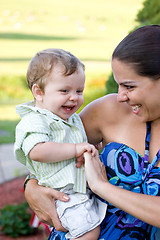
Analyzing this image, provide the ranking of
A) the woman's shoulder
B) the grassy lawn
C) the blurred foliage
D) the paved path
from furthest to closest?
the grassy lawn → the paved path → the blurred foliage → the woman's shoulder

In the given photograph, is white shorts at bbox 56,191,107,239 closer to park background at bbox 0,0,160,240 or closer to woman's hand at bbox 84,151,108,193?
woman's hand at bbox 84,151,108,193

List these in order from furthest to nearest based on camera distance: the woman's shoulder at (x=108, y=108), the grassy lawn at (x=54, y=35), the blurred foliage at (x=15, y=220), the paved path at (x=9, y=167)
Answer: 1. the grassy lawn at (x=54, y=35)
2. the paved path at (x=9, y=167)
3. the blurred foliage at (x=15, y=220)
4. the woman's shoulder at (x=108, y=108)

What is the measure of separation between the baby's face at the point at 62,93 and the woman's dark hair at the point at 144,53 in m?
0.30

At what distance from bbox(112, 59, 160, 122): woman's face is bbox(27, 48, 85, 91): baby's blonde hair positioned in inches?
9.1

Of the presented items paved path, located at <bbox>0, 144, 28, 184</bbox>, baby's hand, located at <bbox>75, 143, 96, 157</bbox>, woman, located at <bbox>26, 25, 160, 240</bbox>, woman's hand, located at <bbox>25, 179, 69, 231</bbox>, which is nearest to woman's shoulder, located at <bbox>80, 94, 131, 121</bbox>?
woman, located at <bbox>26, 25, 160, 240</bbox>

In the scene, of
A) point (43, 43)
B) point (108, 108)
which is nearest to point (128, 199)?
point (108, 108)

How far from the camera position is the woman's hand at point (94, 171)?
2225 millimetres

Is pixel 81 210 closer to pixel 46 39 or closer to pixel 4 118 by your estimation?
pixel 4 118

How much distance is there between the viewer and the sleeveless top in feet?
7.32

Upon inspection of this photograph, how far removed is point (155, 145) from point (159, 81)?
0.37m

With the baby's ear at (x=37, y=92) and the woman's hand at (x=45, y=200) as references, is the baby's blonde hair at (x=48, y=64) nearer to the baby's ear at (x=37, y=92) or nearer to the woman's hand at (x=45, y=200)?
the baby's ear at (x=37, y=92)

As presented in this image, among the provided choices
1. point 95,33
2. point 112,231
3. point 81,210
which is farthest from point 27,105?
point 95,33

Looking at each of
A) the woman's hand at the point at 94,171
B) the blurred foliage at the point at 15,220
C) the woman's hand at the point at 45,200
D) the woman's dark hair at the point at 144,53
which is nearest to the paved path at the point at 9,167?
the blurred foliage at the point at 15,220

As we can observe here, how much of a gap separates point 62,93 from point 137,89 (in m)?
0.41
